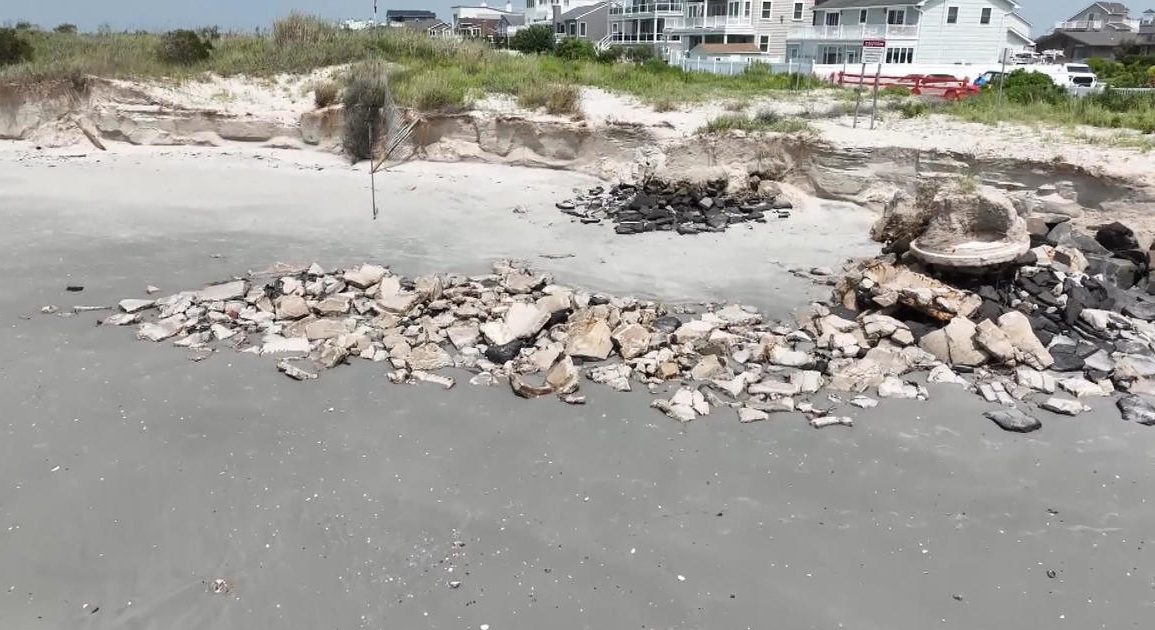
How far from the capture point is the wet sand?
4832mm

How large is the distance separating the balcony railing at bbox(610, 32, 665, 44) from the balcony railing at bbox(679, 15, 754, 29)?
2.33 meters

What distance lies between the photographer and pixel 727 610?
4.80 metres

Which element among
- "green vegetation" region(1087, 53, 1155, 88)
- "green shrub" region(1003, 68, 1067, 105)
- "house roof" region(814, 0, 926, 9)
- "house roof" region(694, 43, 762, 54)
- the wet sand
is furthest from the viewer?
"house roof" region(694, 43, 762, 54)

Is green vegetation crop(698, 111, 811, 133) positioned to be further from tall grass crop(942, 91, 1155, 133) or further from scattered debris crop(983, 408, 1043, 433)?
scattered debris crop(983, 408, 1043, 433)

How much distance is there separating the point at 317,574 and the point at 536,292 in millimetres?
5155

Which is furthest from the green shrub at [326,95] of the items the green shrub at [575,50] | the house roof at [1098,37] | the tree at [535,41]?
the house roof at [1098,37]

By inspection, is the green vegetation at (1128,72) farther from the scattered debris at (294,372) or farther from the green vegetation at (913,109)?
the scattered debris at (294,372)

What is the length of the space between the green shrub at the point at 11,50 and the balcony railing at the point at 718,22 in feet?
118

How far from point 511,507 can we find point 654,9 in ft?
165

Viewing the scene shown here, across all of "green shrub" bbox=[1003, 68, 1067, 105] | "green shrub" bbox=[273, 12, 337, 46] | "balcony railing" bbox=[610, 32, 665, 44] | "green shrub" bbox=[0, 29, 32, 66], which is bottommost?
"green shrub" bbox=[1003, 68, 1067, 105]

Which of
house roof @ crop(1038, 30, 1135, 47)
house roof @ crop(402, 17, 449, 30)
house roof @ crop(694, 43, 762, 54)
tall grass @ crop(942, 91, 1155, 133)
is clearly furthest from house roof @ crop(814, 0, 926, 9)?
house roof @ crop(1038, 30, 1135, 47)

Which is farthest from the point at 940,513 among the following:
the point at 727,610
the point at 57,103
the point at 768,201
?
the point at 57,103

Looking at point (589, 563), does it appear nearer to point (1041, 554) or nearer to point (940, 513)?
point (940, 513)

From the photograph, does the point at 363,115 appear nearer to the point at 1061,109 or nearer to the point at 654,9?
the point at 1061,109
